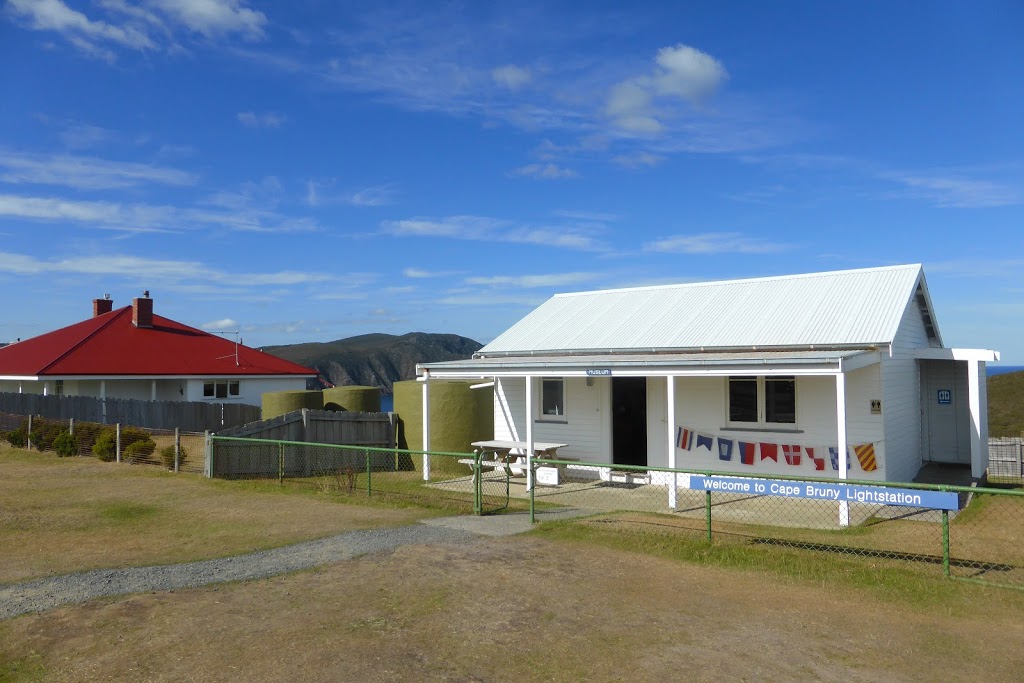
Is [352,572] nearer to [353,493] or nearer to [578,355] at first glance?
[353,493]

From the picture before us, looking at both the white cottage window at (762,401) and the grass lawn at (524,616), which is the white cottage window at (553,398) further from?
the grass lawn at (524,616)

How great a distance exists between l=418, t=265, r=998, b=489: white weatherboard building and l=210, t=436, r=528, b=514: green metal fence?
1.25 meters

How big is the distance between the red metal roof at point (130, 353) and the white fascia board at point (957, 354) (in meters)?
26.6

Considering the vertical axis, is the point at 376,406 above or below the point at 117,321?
below

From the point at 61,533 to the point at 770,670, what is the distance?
387 inches

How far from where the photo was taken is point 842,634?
682 cm

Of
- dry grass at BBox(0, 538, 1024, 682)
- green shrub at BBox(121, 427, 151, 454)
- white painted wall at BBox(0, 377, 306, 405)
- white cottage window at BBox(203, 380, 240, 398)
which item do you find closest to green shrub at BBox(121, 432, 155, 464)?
green shrub at BBox(121, 427, 151, 454)

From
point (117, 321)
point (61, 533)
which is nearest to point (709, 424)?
point (61, 533)

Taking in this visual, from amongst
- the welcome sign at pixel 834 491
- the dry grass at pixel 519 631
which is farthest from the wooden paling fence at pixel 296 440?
the welcome sign at pixel 834 491

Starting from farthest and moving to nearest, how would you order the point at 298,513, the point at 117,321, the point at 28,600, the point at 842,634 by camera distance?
1. the point at 117,321
2. the point at 298,513
3. the point at 28,600
4. the point at 842,634

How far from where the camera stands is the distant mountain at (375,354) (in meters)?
138

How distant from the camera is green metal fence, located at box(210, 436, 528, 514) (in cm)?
1444

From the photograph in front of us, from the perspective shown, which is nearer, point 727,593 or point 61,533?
point 727,593

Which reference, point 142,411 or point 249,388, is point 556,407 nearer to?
point 142,411
